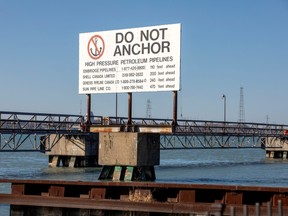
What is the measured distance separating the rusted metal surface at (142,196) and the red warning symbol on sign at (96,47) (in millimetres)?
21394

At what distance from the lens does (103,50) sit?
134 feet

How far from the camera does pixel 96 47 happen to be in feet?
136

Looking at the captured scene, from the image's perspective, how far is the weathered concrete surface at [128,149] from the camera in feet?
131

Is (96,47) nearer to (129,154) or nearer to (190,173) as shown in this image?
(129,154)

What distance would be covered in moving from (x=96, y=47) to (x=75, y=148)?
86.6 ft

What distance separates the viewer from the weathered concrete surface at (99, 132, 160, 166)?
3988cm

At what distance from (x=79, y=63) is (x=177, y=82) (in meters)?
7.72

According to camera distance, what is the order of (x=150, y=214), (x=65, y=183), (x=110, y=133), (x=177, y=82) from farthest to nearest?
1. (x=110, y=133)
2. (x=177, y=82)
3. (x=65, y=183)
4. (x=150, y=214)

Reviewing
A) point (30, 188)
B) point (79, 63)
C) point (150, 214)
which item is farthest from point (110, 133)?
point (150, 214)

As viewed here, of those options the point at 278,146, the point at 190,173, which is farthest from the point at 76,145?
the point at 278,146

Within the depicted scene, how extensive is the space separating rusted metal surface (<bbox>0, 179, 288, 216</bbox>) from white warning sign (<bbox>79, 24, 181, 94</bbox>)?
734 inches

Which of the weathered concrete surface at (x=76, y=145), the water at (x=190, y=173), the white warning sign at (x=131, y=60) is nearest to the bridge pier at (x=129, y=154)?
the white warning sign at (x=131, y=60)

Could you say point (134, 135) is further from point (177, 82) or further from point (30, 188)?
point (30, 188)

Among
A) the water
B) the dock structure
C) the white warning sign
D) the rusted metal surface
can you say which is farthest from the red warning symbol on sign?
the dock structure
